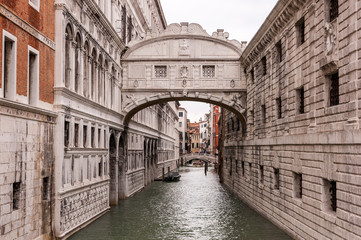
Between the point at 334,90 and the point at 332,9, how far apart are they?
7.69 ft

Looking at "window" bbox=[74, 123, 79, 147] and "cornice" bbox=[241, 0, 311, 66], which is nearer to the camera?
"cornice" bbox=[241, 0, 311, 66]

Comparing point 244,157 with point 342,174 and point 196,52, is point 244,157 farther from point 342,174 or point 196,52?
point 342,174

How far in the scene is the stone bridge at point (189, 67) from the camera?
24.7 meters

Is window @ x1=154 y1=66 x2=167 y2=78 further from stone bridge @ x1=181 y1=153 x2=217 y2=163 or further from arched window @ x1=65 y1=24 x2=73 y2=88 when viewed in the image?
stone bridge @ x1=181 y1=153 x2=217 y2=163

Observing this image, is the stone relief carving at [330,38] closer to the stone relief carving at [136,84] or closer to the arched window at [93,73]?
the arched window at [93,73]

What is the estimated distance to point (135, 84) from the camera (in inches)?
982

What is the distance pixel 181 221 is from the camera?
1917 centimetres

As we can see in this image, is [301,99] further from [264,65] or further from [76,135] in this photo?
[76,135]

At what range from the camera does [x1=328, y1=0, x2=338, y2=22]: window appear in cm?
1177

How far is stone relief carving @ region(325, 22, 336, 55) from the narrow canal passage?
23.5ft

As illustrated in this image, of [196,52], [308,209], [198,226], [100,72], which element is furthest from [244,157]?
[308,209]

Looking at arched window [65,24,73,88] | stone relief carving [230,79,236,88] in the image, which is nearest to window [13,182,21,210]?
arched window [65,24,73,88]

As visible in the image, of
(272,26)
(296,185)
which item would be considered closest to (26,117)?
(296,185)

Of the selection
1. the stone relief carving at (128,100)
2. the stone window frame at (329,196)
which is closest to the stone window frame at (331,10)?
the stone window frame at (329,196)
